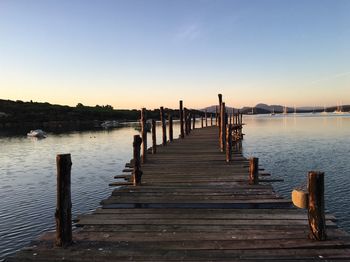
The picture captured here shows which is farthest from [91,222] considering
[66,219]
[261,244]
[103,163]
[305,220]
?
[103,163]

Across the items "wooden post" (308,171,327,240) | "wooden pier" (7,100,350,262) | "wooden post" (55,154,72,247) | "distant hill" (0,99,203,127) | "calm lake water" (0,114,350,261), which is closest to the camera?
"wooden pier" (7,100,350,262)

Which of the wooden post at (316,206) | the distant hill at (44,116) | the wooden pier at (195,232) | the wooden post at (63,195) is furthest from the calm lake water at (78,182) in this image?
the distant hill at (44,116)

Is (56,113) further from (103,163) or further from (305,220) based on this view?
(305,220)

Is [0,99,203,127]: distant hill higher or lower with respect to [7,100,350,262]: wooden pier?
higher

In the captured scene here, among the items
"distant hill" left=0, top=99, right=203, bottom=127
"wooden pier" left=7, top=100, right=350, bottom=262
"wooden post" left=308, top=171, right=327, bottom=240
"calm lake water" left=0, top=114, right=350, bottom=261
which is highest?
"distant hill" left=0, top=99, right=203, bottom=127

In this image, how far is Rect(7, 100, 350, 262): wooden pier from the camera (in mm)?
5789

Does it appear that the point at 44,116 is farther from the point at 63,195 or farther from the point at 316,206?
the point at 316,206

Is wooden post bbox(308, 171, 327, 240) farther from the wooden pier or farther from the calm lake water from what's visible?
the calm lake water

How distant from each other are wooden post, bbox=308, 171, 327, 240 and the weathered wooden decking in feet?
0.57

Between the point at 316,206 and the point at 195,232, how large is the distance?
240cm

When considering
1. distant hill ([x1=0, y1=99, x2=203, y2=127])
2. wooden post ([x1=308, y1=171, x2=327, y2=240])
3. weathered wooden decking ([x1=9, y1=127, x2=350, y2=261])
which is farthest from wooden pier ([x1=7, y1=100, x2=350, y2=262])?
distant hill ([x1=0, y1=99, x2=203, y2=127])

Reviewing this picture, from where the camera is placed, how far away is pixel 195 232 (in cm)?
685

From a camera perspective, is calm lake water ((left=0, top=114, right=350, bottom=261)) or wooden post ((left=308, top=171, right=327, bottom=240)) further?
calm lake water ((left=0, top=114, right=350, bottom=261))

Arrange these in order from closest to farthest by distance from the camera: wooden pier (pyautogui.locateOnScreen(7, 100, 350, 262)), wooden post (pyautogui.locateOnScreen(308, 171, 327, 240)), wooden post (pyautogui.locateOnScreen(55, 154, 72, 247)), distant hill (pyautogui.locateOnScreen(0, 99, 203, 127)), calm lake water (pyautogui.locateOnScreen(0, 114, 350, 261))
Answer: wooden pier (pyautogui.locateOnScreen(7, 100, 350, 262)) → wooden post (pyautogui.locateOnScreen(308, 171, 327, 240)) → wooden post (pyautogui.locateOnScreen(55, 154, 72, 247)) → calm lake water (pyautogui.locateOnScreen(0, 114, 350, 261)) → distant hill (pyautogui.locateOnScreen(0, 99, 203, 127))
